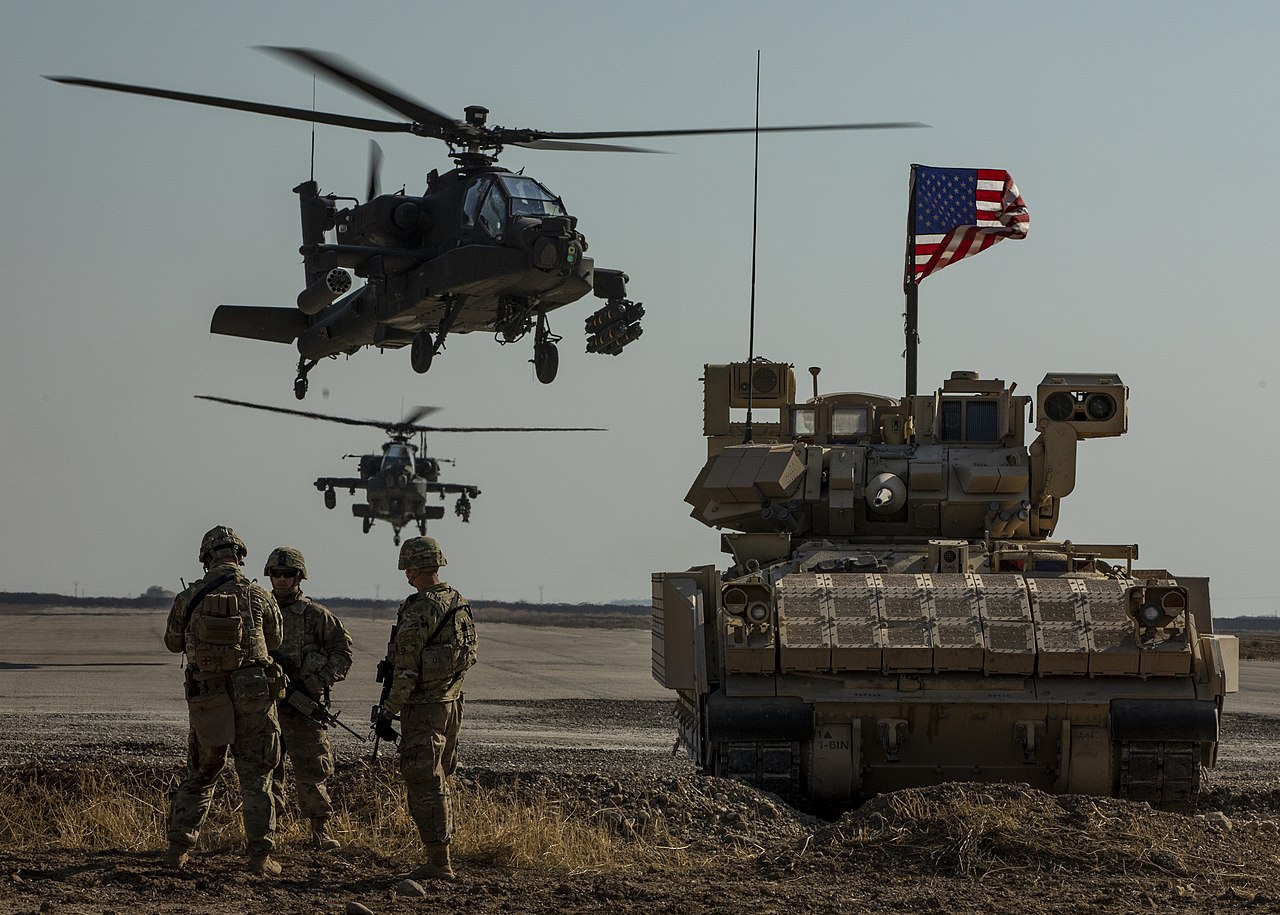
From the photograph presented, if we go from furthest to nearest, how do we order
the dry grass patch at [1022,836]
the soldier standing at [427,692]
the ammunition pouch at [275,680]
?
1. the ammunition pouch at [275,680]
2. the dry grass patch at [1022,836]
3. the soldier standing at [427,692]

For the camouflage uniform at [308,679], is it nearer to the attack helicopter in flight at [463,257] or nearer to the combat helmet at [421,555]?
the combat helmet at [421,555]

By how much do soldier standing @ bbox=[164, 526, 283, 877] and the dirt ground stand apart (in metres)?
0.25

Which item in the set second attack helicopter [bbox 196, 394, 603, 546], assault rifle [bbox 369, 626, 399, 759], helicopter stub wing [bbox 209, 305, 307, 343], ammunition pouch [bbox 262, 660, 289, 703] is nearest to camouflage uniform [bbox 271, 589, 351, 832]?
ammunition pouch [bbox 262, 660, 289, 703]

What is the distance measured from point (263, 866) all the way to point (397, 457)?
156ft

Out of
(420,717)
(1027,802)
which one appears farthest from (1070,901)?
(420,717)

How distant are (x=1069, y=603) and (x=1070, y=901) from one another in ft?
14.2

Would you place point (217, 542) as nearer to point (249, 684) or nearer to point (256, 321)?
point (249, 684)

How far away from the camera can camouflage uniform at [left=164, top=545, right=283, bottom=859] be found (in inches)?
380

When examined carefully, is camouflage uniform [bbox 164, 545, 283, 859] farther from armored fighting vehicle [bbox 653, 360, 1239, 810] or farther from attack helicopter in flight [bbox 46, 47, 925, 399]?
attack helicopter in flight [bbox 46, 47, 925, 399]

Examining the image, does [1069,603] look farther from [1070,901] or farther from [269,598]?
[269,598]

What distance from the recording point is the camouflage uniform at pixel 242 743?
31.6 ft

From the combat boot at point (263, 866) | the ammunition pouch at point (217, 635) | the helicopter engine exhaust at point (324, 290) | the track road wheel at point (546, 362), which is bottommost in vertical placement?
the combat boot at point (263, 866)

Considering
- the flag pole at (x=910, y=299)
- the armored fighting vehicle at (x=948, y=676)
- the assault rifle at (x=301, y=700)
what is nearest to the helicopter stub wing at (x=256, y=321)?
the flag pole at (x=910, y=299)

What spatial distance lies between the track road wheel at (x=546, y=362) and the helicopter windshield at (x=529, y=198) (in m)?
1.87
